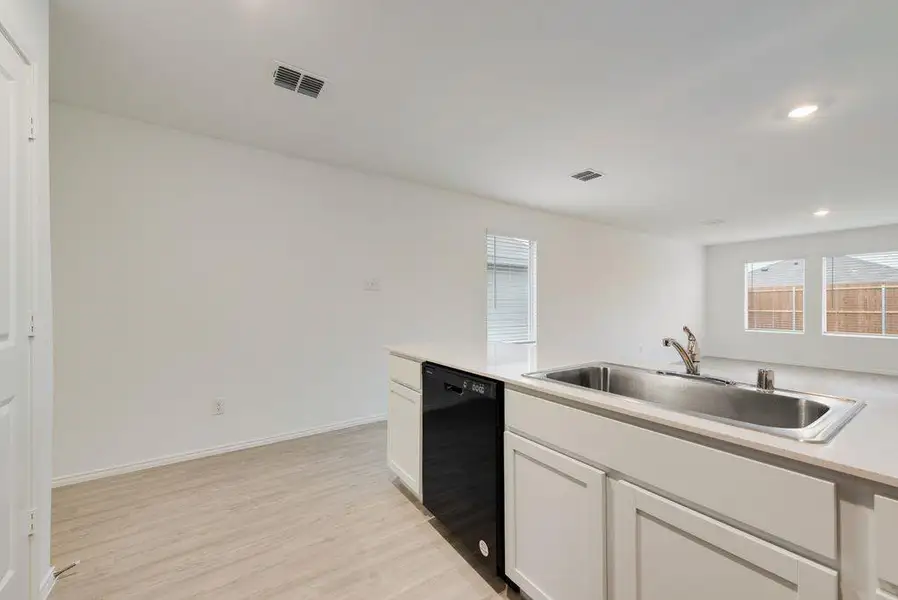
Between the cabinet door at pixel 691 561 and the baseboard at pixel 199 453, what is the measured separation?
2834 millimetres

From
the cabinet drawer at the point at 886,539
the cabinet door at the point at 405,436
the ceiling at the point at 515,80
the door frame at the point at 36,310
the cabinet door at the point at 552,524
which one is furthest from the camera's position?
the cabinet door at the point at 405,436

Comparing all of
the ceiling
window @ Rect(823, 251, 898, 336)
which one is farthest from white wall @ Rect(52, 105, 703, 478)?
window @ Rect(823, 251, 898, 336)

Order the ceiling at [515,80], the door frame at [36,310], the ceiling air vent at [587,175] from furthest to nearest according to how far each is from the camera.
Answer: the ceiling air vent at [587,175] < the ceiling at [515,80] < the door frame at [36,310]

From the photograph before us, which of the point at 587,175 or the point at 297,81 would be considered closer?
the point at 297,81

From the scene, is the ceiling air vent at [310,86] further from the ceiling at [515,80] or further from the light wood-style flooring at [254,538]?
the light wood-style flooring at [254,538]

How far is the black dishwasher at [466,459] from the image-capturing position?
1565mm

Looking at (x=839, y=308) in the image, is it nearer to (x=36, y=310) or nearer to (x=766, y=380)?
(x=766, y=380)

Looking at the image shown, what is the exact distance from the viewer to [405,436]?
2.25 metres

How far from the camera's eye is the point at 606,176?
3.80 meters

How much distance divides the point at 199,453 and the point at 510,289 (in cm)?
357

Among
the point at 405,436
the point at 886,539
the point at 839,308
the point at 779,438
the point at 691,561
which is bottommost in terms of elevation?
the point at 405,436

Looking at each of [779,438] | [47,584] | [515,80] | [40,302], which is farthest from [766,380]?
[47,584]

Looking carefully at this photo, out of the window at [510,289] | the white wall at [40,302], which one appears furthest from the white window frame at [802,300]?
the white wall at [40,302]

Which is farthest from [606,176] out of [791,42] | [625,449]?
[625,449]
